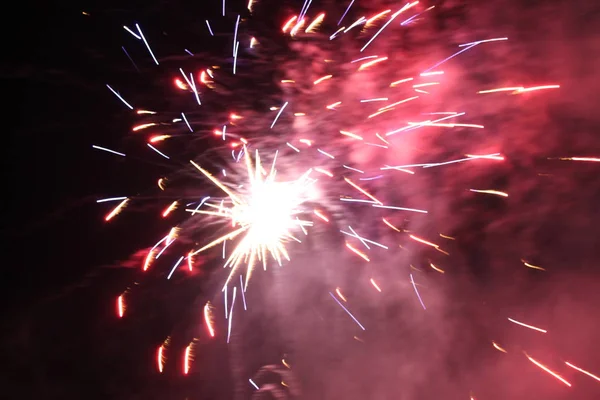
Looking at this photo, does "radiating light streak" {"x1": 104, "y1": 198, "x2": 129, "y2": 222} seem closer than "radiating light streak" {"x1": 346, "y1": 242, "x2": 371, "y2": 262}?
Yes

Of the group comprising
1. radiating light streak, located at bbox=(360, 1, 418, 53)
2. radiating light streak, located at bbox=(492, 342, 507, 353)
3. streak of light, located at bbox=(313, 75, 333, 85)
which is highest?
radiating light streak, located at bbox=(360, 1, 418, 53)

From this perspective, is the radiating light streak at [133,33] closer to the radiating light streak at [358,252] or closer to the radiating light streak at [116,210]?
the radiating light streak at [116,210]

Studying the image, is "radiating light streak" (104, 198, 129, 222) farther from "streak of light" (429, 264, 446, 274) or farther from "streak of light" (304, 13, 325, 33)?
"streak of light" (429, 264, 446, 274)

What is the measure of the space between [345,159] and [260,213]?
0.50m

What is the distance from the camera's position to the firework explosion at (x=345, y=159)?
2564 mm

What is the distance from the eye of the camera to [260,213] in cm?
263

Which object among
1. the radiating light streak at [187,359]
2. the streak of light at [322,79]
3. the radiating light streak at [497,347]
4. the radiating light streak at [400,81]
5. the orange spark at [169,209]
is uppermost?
the streak of light at [322,79]

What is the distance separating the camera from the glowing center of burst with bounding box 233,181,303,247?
2.62 meters

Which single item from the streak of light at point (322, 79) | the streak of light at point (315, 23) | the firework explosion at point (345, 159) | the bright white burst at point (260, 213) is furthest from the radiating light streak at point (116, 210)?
the streak of light at point (315, 23)

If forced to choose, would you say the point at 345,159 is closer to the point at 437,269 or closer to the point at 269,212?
the point at 269,212

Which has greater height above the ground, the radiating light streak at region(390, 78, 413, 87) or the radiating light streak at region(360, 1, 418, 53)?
the radiating light streak at region(360, 1, 418, 53)

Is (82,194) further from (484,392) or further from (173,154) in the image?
(484,392)

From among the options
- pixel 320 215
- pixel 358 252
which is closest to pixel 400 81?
pixel 320 215

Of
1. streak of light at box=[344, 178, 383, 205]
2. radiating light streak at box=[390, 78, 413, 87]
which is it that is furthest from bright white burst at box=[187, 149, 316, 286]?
radiating light streak at box=[390, 78, 413, 87]
